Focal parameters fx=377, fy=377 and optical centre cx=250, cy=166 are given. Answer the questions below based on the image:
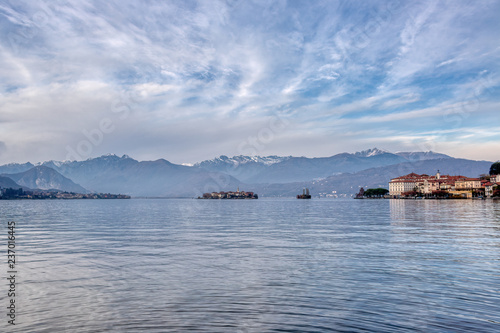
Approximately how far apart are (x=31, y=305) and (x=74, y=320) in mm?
3770

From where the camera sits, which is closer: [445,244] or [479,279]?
[479,279]

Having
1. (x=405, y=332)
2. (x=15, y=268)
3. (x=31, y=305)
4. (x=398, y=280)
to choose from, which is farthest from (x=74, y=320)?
(x=398, y=280)

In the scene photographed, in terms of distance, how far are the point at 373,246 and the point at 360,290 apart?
1756 centimetres

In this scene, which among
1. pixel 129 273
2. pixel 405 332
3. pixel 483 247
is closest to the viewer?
pixel 405 332

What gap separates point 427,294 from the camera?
1873 centimetres

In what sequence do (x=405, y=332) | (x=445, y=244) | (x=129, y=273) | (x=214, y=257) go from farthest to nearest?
(x=445, y=244) < (x=214, y=257) < (x=129, y=273) < (x=405, y=332)

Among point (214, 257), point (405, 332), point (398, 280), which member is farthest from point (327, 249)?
point (405, 332)

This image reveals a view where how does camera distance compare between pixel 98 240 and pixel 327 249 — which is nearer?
pixel 327 249

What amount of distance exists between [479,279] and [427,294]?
5.26 meters

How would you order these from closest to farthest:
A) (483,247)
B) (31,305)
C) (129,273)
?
1. (31,305)
2. (129,273)
3. (483,247)

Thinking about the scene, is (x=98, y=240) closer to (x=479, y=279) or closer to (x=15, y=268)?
(x=15, y=268)

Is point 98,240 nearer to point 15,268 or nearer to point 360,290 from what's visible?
point 15,268

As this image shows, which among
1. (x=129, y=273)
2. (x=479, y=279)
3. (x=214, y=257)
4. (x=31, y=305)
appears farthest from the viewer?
(x=214, y=257)

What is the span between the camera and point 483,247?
3391 centimetres
